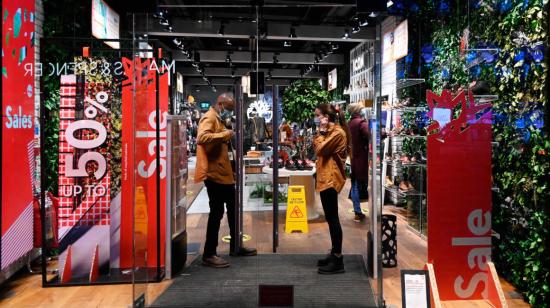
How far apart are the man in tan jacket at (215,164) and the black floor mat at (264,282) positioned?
0.24 metres

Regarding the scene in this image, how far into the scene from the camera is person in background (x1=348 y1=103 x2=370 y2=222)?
528 centimetres

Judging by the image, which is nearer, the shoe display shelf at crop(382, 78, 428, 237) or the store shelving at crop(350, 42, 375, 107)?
the shoe display shelf at crop(382, 78, 428, 237)

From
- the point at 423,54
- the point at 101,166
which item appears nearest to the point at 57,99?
the point at 101,166

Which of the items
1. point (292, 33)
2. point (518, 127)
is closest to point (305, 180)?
point (518, 127)

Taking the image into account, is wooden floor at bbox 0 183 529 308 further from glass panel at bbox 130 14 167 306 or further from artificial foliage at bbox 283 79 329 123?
artificial foliage at bbox 283 79 329 123

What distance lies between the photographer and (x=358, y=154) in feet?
18.3

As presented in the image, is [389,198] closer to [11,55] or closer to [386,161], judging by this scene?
[386,161]

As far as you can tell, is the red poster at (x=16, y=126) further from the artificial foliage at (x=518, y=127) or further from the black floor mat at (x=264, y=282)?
the artificial foliage at (x=518, y=127)

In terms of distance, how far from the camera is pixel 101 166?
11.9ft

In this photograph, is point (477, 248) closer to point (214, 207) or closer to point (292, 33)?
point (214, 207)

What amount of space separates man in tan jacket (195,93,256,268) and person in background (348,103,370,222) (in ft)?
5.35

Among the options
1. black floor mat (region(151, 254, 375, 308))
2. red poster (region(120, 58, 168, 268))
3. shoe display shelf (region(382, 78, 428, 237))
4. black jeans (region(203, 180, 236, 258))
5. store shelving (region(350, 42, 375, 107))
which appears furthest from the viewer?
store shelving (region(350, 42, 375, 107))

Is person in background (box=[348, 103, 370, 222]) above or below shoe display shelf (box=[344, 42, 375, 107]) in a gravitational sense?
below

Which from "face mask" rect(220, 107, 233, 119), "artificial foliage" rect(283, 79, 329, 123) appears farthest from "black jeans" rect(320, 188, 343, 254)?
"artificial foliage" rect(283, 79, 329, 123)
